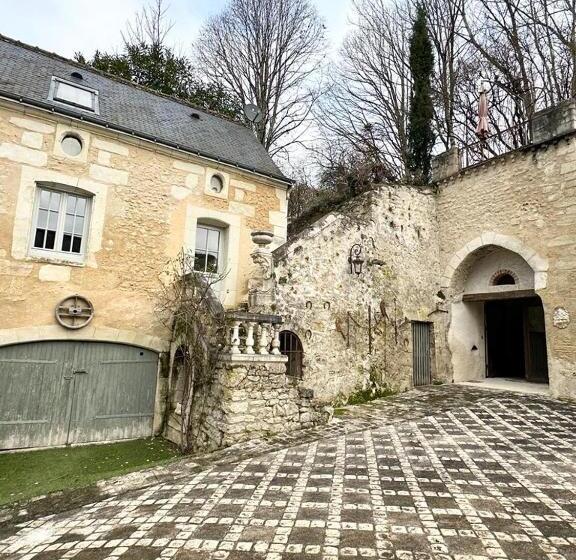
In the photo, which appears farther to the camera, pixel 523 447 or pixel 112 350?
pixel 112 350

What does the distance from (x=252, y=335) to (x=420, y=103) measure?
11765 mm

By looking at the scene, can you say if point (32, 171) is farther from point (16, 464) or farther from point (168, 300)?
point (16, 464)

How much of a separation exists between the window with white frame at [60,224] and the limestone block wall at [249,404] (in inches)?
129

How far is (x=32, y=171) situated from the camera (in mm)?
5988

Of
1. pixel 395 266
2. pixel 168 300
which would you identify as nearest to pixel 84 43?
pixel 168 300

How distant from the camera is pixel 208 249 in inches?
307

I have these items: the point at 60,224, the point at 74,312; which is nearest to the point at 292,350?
the point at 74,312

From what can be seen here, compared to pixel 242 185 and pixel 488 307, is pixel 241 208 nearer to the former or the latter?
pixel 242 185

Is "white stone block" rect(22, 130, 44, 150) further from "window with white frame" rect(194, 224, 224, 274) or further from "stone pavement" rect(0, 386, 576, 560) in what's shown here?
"stone pavement" rect(0, 386, 576, 560)

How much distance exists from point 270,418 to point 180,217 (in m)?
4.19

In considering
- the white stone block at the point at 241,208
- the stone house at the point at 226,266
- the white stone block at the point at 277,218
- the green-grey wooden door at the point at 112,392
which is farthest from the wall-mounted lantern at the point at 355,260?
the green-grey wooden door at the point at 112,392

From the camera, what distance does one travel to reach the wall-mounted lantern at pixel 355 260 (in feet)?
25.6

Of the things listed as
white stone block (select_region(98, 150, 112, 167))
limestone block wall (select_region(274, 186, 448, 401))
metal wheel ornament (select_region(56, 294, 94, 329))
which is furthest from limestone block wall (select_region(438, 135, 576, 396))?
metal wheel ornament (select_region(56, 294, 94, 329))

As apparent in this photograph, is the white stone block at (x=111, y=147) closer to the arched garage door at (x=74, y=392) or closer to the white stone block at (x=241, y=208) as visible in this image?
the white stone block at (x=241, y=208)
